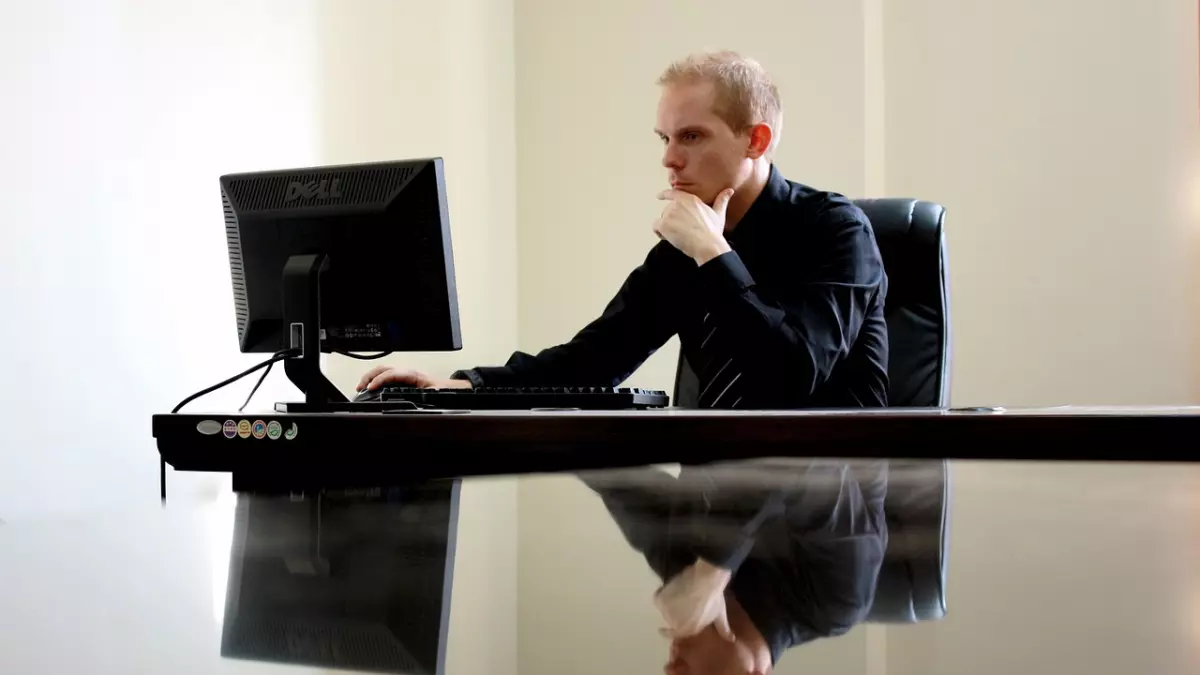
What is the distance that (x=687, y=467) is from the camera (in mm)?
881

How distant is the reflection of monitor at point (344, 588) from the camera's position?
0.24 metres

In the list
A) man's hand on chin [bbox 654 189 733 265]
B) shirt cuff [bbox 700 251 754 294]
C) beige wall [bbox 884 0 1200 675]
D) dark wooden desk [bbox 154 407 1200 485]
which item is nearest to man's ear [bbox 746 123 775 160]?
man's hand on chin [bbox 654 189 733 265]

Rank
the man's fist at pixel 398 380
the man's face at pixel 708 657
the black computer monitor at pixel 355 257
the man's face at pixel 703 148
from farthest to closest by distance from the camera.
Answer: the man's face at pixel 703 148 → the man's fist at pixel 398 380 → the black computer monitor at pixel 355 257 → the man's face at pixel 708 657

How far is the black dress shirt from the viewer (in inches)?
73.4

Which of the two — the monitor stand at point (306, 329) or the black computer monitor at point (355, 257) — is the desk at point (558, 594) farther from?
the black computer monitor at point (355, 257)

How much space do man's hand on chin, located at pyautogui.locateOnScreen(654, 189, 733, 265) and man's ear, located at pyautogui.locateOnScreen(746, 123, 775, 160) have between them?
19cm

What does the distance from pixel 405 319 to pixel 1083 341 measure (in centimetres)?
233

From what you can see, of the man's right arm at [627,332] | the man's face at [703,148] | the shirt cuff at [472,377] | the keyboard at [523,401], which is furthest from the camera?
the man's right arm at [627,332]

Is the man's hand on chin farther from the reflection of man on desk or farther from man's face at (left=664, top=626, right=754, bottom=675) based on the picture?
man's face at (left=664, top=626, right=754, bottom=675)

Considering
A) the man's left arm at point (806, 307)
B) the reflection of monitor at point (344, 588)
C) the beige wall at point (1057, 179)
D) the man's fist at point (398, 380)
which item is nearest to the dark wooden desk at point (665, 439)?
the reflection of monitor at point (344, 588)

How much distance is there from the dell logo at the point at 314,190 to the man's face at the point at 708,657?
1455 mm

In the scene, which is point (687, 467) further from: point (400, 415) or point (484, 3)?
point (484, 3)

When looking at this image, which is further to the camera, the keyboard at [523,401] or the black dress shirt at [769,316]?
the black dress shirt at [769,316]

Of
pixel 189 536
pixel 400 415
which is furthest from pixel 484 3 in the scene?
pixel 189 536
